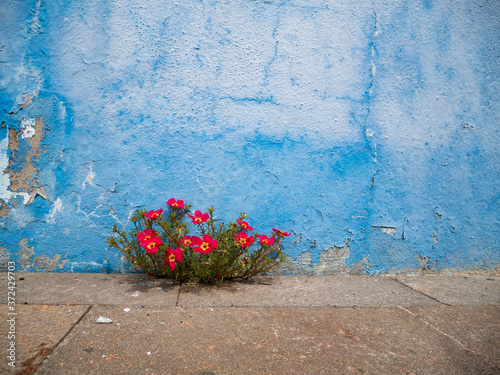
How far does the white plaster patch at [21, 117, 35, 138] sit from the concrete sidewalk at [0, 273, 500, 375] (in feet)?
3.25

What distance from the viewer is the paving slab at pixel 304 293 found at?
6.78 feet

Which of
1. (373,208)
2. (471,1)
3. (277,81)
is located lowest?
(373,208)

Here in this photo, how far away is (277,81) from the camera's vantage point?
8.35 ft

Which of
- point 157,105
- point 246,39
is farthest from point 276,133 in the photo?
point 157,105

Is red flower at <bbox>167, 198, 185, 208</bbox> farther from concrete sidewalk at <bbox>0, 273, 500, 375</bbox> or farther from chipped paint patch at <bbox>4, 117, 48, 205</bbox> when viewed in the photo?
chipped paint patch at <bbox>4, 117, 48, 205</bbox>

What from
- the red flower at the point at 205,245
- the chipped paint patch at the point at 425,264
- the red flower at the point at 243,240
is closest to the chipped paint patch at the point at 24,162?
the red flower at the point at 205,245

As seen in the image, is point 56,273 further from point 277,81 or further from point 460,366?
point 460,366

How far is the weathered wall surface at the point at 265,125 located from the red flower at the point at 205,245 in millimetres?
409

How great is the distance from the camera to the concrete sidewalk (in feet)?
4.62

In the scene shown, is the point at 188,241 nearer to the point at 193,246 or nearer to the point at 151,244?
the point at 193,246

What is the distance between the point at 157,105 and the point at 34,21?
1.00 metres

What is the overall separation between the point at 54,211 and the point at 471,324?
2.83 m

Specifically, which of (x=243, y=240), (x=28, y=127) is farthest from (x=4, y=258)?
(x=243, y=240)

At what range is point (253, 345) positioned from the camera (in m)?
1.56
